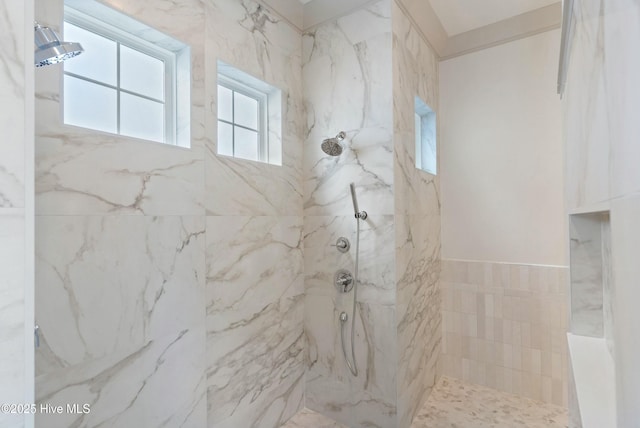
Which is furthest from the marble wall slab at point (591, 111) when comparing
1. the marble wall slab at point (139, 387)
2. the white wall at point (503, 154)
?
→ the marble wall slab at point (139, 387)

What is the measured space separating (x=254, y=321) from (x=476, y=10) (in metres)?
2.56

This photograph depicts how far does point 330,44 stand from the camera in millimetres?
2086

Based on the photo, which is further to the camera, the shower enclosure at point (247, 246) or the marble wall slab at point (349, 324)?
the marble wall slab at point (349, 324)

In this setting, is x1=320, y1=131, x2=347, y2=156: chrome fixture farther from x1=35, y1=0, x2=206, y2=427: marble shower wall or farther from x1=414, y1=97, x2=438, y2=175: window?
x1=414, y1=97, x2=438, y2=175: window

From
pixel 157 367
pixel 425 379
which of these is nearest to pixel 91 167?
pixel 157 367

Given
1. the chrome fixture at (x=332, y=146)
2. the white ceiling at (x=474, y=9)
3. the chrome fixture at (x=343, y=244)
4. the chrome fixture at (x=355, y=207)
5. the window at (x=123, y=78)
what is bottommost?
the chrome fixture at (x=343, y=244)

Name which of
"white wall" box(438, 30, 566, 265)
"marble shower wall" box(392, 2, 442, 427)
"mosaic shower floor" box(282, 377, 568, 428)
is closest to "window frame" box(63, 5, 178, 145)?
"marble shower wall" box(392, 2, 442, 427)

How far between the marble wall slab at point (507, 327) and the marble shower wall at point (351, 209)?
964mm

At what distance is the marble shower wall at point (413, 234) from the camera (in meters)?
1.91

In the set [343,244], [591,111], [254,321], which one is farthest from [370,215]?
[591,111]

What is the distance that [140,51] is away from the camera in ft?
4.77
